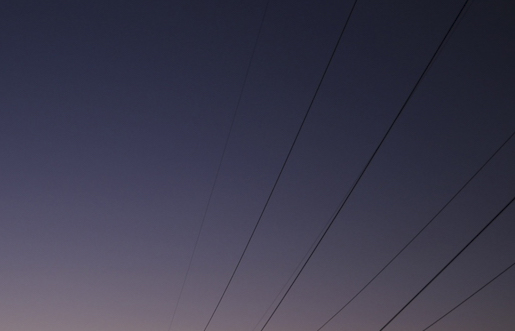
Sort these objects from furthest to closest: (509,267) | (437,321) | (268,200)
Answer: (437,321)
(509,267)
(268,200)

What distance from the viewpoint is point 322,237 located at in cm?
662

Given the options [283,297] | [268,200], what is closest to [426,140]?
[268,200]

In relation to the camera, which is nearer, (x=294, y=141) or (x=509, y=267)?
(x=294, y=141)

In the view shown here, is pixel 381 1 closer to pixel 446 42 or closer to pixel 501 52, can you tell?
pixel 446 42

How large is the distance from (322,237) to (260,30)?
9.66 feet

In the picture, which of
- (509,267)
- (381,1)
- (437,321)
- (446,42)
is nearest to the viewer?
(381,1)

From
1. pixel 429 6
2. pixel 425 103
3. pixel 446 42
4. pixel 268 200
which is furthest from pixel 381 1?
pixel 268 200

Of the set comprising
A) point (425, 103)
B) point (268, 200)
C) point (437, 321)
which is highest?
point (425, 103)

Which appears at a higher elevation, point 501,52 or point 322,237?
point 501,52

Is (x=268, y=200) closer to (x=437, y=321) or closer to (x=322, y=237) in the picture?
(x=322, y=237)

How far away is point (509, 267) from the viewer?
7.23 m

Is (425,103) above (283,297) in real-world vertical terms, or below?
above

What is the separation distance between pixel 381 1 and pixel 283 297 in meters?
4.32

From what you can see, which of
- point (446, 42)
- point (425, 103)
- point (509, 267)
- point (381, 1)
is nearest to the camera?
point (381, 1)
